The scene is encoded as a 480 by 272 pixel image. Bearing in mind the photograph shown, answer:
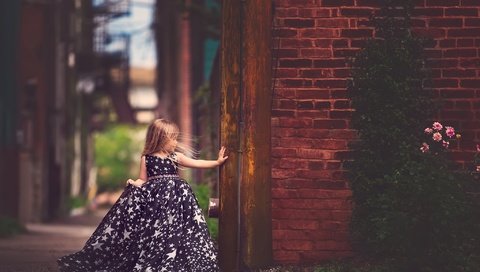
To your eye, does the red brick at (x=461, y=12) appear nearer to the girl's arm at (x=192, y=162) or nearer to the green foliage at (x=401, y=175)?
the green foliage at (x=401, y=175)

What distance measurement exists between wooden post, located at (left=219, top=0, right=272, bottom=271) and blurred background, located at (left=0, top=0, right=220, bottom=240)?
2.29m

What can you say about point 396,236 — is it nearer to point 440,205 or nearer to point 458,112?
point 440,205

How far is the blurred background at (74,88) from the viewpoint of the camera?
16.2 metres

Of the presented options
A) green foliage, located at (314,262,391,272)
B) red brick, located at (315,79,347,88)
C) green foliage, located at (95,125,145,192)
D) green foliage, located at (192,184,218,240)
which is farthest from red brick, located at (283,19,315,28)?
green foliage, located at (95,125,145,192)

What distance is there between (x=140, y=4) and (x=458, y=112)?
21.4 metres

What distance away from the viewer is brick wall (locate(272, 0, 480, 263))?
7.74 meters

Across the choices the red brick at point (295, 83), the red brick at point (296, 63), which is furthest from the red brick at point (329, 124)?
the red brick at point (296, 63)

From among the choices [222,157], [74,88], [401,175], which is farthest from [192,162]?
[74,88]

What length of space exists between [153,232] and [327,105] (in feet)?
6.18

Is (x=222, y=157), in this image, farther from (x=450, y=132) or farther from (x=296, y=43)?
(x=450, y=132)

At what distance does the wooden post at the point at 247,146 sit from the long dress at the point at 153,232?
44cm

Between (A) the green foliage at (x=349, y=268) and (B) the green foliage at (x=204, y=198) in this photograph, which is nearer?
(A) the green foliage at (x=349, y=268)

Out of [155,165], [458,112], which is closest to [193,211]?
[155,165]

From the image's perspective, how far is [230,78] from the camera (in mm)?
7754
